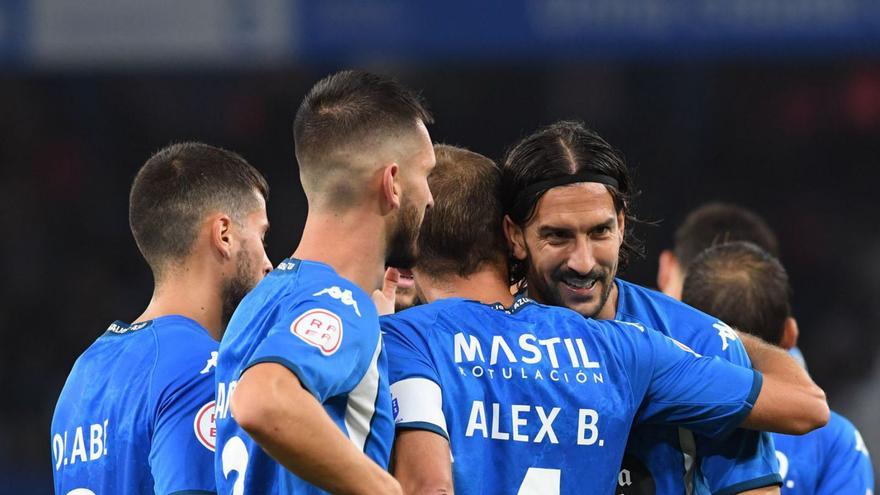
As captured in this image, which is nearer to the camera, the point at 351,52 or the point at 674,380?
the point at 674,380

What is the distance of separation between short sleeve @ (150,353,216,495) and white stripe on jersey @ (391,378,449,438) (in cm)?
54

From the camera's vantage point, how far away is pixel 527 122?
13164mm

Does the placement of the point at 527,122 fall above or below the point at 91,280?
above

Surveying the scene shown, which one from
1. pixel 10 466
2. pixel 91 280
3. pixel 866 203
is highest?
pixel 866 203

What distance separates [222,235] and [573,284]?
933 mm

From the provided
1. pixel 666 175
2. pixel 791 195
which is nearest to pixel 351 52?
pixel 666 175

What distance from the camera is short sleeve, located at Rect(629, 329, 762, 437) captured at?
115 inches

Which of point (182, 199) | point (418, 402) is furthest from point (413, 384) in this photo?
point (182, 199)

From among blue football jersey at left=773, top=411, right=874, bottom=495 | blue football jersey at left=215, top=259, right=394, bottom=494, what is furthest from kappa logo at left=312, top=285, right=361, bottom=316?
blue football jersey at left=773, top=411, right=874, bottom=495

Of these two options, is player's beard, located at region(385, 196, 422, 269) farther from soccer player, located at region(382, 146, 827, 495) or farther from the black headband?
the black headband

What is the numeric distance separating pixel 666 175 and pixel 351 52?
16.8ft

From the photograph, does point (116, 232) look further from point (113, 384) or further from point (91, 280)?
point (113, 384)

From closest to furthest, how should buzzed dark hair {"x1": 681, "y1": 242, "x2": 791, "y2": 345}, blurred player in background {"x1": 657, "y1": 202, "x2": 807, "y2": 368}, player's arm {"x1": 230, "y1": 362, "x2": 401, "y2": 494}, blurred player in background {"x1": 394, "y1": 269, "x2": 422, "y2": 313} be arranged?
1. player's arm {"x1": 230, "y1": 362, "x2": 401, "y2": 494}
2. buzzed dark hair {"x1": 681, "y1": 242, "x2": 791, "y2": 345}
3. blurred player in background {"x1": 394, "y1": 269, "x2": 422, "y2": 313}
4. blurred player in background {"x1": 657, "y1": 202, "x2": 807, "y2": 368}

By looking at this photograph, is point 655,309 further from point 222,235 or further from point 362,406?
point 222,235
